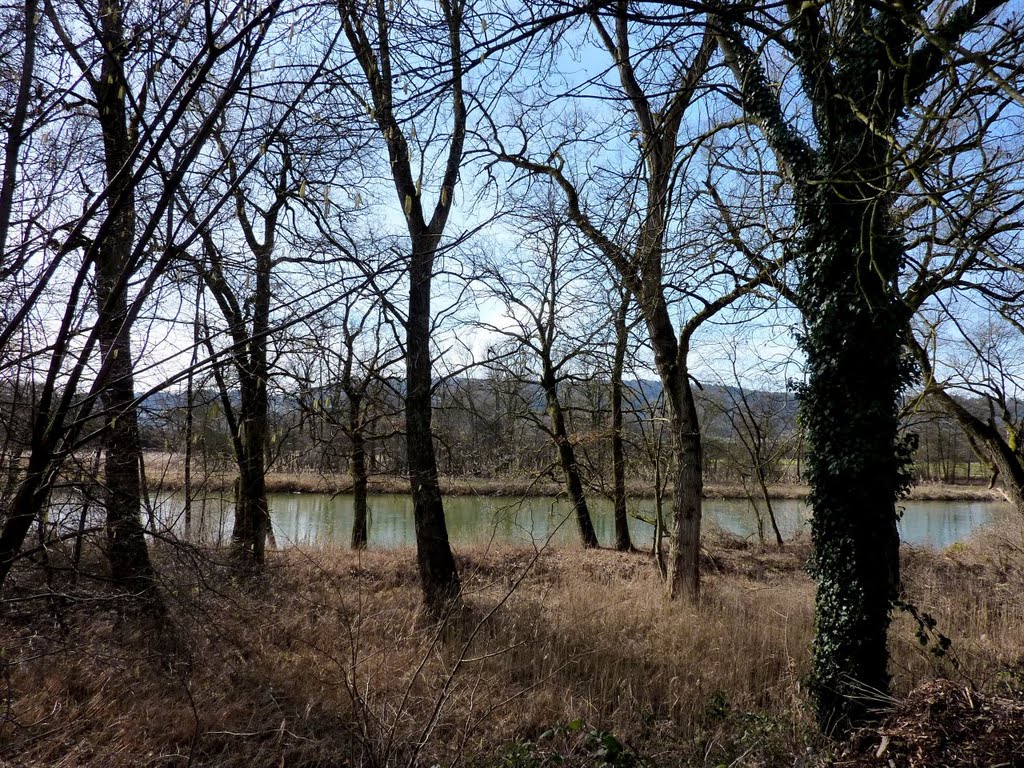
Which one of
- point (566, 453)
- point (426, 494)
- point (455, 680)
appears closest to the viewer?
point (455, 680)

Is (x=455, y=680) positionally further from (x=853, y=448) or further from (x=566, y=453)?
(x=566, y=453)

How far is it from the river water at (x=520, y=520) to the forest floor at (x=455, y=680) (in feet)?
21.1

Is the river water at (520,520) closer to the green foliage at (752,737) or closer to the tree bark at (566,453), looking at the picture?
the tree bark at (566,453)

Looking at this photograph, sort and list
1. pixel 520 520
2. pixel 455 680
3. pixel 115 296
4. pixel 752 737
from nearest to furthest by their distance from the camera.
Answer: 1. pixel 115 296
2. pixel 752 737
3. pixel 455 680
4. pixel 520 520

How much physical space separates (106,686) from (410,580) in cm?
579

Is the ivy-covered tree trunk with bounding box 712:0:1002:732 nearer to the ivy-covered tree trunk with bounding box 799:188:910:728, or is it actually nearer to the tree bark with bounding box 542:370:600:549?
the ivy-covered tree trunk with bounding box 799:188:910:728

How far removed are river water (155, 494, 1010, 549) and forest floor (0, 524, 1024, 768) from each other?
644cm

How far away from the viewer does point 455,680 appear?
6.09 m

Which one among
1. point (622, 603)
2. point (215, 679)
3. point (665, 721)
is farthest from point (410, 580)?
point (665, 721)

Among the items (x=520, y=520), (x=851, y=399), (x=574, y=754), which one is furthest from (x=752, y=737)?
(x=520, y=520)

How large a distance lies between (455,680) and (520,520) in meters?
14.9

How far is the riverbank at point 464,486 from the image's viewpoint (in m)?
6.25

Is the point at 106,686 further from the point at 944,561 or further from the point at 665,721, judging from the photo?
the point at 944,561

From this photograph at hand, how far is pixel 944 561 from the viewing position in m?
14.1
